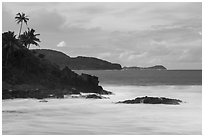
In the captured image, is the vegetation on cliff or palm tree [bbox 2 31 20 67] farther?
palm tree [bbox 2 31 20 67]

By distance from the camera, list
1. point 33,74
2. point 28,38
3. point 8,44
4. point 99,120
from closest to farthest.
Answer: point 99,120 < point 33,74 < point 8,44 < point 28,38

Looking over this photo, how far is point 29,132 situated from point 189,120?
9.11 metres

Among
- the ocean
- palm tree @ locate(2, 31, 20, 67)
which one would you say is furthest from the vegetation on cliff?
the ocean

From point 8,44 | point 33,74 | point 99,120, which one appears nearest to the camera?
point 99,120

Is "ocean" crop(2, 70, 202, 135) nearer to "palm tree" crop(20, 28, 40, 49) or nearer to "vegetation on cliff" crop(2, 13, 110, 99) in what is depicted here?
"vegetation on cliff" crop(2, 13, 110, 99)

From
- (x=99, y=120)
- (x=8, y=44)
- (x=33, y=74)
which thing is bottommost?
(x=99, y=120)

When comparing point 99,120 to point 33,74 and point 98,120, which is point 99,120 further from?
point 33,74

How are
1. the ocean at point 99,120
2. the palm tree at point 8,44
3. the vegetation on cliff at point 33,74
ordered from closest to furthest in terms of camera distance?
the ocean at point 99,120
the vegetation on cliff at point 33,74
the palm tree at point 8,44

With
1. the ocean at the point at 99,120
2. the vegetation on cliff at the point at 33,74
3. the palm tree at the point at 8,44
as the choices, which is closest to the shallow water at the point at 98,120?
the ocean at the point at 99,120

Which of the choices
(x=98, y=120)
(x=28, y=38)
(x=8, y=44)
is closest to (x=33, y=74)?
(x=8, y=44)

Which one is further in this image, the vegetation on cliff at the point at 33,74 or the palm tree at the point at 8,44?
the palm tree at the point at 8,44

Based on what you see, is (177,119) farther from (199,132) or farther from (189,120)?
(199,132)

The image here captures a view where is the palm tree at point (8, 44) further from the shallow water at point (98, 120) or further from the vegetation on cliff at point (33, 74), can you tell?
the shallow water at point (98, 120)

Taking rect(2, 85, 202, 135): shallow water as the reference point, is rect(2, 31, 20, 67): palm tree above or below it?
above
